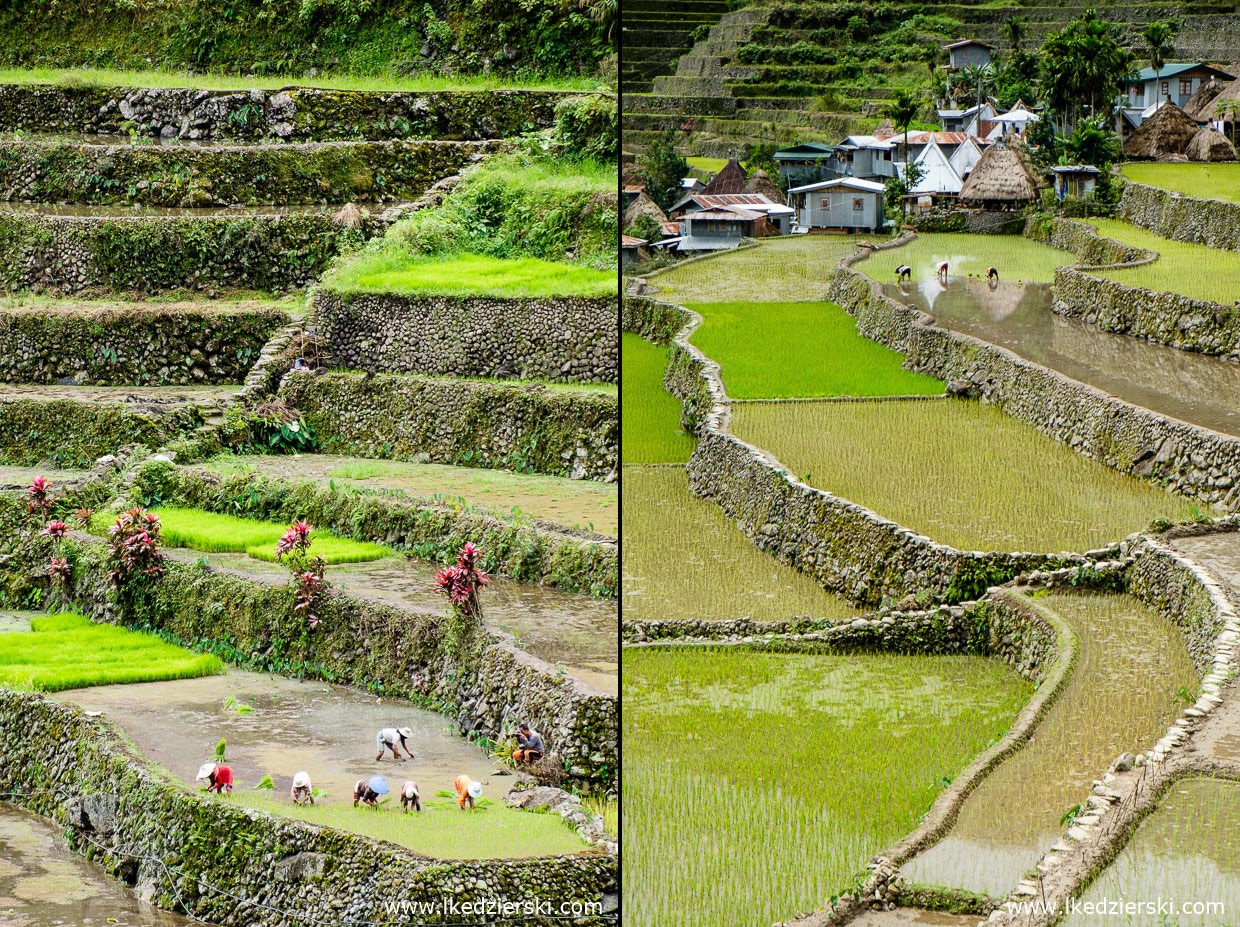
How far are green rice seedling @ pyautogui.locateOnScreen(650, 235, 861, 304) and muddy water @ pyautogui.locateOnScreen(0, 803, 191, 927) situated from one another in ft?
30.4

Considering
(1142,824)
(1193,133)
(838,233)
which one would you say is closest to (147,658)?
(1142,824)

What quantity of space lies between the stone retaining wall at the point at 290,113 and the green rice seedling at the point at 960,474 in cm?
707

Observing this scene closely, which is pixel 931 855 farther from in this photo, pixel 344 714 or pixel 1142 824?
pixel 344 714

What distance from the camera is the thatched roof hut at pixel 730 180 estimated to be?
51.3 feet

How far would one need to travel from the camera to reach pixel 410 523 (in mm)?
12320

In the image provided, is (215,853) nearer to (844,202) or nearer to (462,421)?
(462,421)

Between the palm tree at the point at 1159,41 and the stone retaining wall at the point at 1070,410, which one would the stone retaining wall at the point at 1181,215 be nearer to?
the palm tree at the point at 1159,41

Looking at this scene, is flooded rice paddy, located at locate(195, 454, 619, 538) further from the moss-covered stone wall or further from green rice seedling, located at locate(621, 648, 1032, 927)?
green rice seedling, located at locate(621, 648, 1032, 927)

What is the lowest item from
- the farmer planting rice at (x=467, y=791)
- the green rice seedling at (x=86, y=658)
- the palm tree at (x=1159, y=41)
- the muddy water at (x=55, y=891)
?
the muddy water at (x=55, y=891)

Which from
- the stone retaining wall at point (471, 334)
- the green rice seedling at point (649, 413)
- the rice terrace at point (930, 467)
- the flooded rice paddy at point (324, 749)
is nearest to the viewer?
the rice terrace at point (930, 467)

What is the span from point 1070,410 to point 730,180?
487 centimetres

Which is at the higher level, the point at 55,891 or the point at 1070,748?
the point at 1070,748

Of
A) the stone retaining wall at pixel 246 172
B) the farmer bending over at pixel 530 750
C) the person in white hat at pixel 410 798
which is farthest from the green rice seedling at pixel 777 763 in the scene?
the stone retaining wall at pixel 246 172

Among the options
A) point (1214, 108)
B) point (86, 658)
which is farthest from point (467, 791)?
point (1214, 108)
